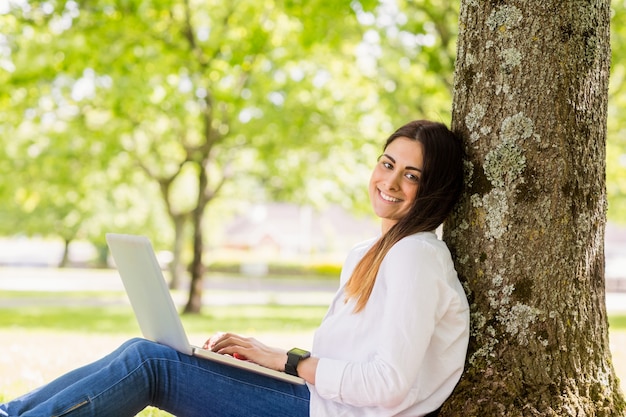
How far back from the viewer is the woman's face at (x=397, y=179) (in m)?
3.18

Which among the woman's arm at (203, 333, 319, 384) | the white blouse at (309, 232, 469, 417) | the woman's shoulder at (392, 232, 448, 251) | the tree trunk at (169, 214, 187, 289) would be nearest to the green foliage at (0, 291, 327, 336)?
the tree trunk at (169, 214, 187, 289)

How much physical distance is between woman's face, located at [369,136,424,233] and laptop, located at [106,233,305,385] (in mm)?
835

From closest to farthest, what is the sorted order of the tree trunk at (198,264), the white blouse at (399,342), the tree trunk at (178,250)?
the white blouse at (399,342), the tree trunk at (198,264), the tree trunk at (178,250)

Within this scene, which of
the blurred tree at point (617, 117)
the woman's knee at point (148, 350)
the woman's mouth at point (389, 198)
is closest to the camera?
the woman's knee at point (148, 350)

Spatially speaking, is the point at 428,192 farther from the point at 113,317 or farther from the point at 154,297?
the point at 113,317

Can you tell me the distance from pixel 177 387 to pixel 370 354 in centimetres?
81

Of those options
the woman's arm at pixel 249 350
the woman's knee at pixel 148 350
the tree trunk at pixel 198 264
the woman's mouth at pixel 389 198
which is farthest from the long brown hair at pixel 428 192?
the tree trunk at pixel 198 264

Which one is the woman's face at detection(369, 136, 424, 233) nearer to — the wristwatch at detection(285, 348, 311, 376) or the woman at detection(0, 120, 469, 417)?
the woman at detection(0, 120, 469, 417)

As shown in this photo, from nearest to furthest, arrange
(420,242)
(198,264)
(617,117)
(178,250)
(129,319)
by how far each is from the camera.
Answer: (420,242)
(129,319)
(198,264)
(617,117)
(178,250)

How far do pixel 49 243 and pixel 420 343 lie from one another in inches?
2510

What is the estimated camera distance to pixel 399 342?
8.67ft

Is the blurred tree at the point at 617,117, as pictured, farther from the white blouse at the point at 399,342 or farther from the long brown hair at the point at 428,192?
the white blouse at the point at 399,342

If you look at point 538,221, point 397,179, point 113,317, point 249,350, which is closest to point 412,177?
point 397,179

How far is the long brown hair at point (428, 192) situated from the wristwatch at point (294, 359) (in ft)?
0.92
